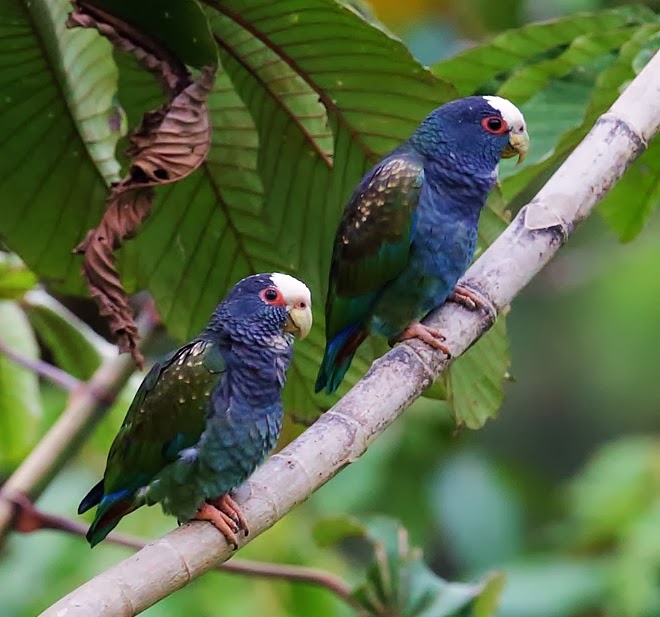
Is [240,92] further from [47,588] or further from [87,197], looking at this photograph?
[47,588]

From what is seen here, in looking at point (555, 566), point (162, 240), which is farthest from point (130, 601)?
point (555, 566)

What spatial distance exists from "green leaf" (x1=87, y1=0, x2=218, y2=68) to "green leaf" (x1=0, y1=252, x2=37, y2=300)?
2.29 feet

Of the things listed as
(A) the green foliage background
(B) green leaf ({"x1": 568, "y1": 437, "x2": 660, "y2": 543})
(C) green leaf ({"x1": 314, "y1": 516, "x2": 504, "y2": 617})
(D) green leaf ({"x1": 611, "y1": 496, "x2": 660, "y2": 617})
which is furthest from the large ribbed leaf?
(B) green leaf ({"x1": 568, "y1": 437, "x2": 660, "y2": 543})

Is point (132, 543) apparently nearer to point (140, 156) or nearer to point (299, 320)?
point (299, 320)

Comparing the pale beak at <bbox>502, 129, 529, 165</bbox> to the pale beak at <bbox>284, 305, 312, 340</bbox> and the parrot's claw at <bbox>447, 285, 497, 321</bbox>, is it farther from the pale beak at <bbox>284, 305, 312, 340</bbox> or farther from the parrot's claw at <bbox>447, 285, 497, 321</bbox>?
the pale beak at <bbox>284, 305, 312, 340</bbox>

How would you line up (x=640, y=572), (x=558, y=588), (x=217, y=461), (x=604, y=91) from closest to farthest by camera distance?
(x=217, y=461) < (x=604, y=91) < (x=640, y=572) < (x=558, y=588)

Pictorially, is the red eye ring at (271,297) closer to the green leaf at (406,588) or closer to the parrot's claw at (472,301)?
the parrot's claw at (472,301)

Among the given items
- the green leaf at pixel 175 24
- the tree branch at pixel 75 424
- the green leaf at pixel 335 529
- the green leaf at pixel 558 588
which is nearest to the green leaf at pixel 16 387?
the tree branch at pixel 75 424

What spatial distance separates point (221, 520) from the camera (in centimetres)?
160

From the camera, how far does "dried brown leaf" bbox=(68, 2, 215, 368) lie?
174 cm

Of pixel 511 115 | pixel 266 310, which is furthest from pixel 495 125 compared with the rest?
pixel 266 310

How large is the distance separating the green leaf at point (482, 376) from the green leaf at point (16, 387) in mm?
1038

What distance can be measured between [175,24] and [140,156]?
0.22 m

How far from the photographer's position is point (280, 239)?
7.23ft
